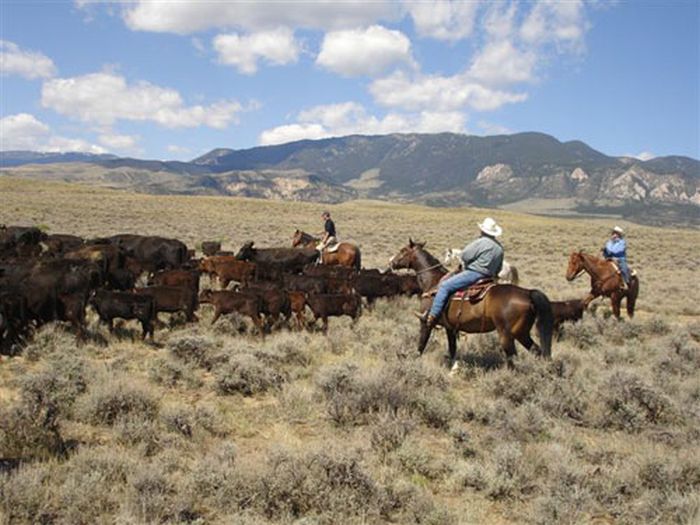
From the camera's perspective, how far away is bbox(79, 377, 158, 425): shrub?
277 inches

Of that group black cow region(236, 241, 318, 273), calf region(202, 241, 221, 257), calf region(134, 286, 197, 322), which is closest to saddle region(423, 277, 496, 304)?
calf region(134, 286, 197, 322)

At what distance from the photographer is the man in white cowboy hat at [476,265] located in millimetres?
9648

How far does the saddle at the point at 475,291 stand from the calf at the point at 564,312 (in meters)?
3.39

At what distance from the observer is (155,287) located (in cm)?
1188

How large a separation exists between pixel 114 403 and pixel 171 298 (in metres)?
4.85

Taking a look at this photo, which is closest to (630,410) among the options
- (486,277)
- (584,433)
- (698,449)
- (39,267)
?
(584,433)

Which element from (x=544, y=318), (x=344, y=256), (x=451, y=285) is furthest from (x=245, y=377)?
(x=344, y=256)

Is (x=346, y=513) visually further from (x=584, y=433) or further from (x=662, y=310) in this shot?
(x=662, y=310)

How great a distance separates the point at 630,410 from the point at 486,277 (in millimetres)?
3052

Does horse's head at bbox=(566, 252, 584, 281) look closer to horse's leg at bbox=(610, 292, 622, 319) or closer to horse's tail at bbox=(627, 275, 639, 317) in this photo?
horse's leg at bbox=(610, 292, 622, 319)

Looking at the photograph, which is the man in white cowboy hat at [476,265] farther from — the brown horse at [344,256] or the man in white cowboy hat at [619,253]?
the brown horse at [344,256]

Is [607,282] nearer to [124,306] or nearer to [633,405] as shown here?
[633,405]

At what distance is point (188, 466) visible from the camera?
5996 mm

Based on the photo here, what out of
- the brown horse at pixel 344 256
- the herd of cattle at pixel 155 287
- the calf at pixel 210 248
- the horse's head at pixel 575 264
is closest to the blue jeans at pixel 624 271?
the horse's head at pixel 575 264
